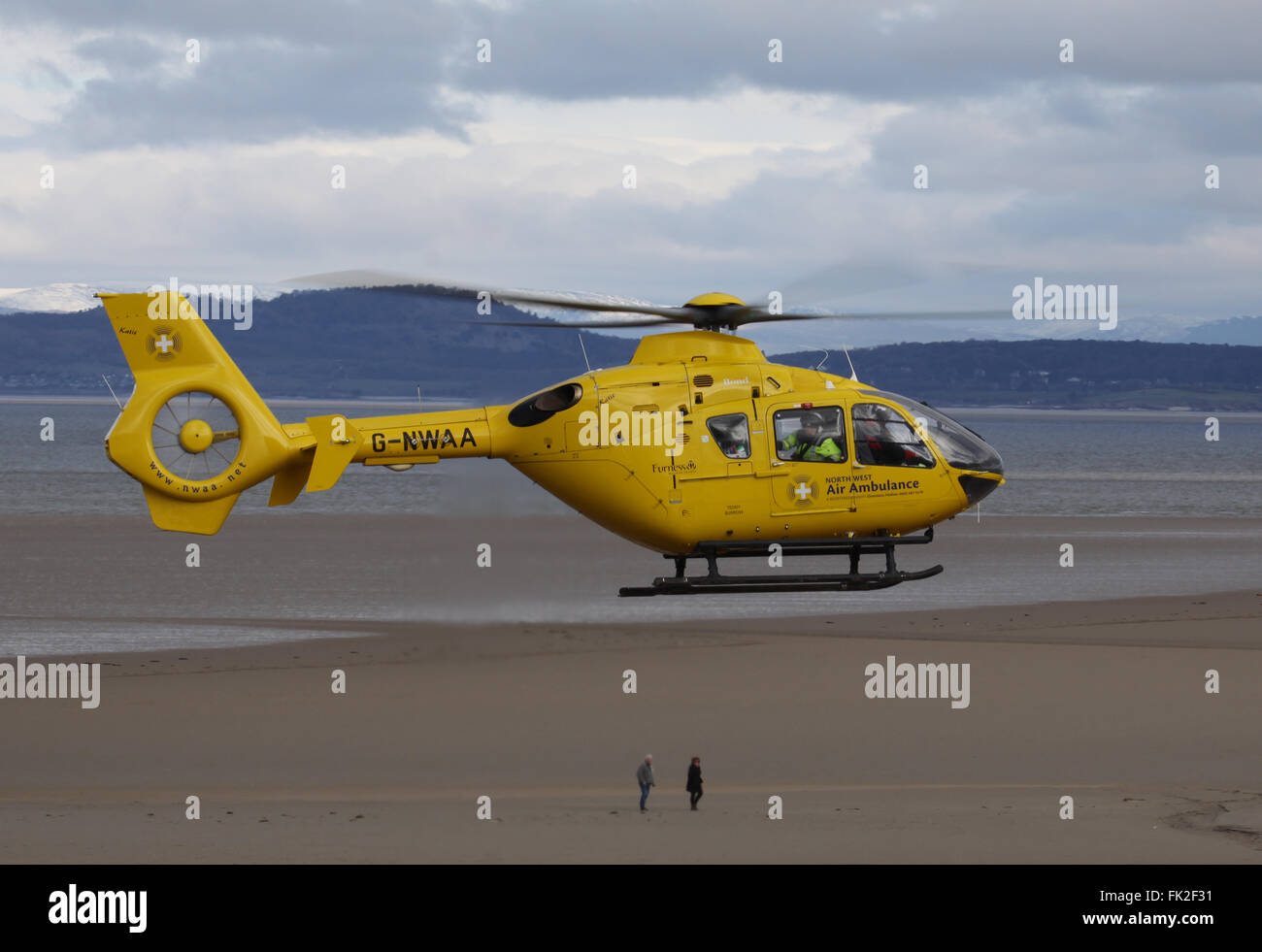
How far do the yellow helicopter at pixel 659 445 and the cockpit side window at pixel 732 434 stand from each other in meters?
0.02

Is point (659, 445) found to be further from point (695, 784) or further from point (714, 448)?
point (695, 784)

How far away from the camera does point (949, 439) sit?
1864cm

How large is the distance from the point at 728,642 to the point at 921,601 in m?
8.71

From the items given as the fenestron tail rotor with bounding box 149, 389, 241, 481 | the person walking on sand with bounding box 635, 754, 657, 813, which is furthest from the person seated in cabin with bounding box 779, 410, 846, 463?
the fenestron tail rotor with bounding box 149, 389, 241, 481

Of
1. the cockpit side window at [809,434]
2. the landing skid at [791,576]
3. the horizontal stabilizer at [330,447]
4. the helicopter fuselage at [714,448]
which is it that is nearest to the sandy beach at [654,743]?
the landing skid at [791,576]

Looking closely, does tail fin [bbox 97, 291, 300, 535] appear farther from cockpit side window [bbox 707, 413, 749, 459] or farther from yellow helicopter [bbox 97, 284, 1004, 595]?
cockpit side window [bbox 707, 413, 749, 459]

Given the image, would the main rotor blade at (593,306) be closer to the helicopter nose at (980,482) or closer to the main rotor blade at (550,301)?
the main rotor blade at (550,301)

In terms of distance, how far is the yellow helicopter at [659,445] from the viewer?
698 inches

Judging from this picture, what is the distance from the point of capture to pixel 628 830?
61.7 ft

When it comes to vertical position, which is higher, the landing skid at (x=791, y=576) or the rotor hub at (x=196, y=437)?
the rotor hub at (x=196, y=437)

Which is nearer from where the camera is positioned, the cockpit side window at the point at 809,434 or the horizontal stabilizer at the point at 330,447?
the horizontal stabilizer at the point at 330,447
